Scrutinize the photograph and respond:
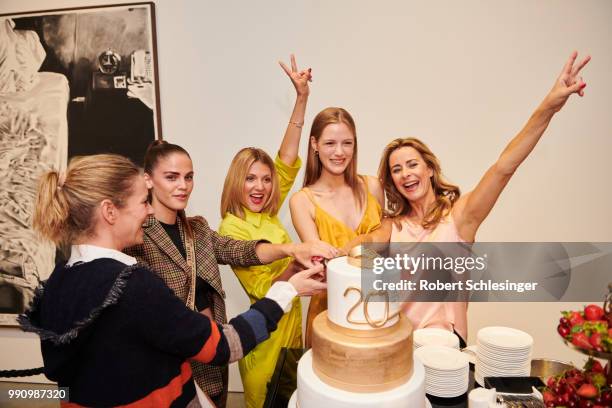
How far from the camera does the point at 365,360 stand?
118 cm

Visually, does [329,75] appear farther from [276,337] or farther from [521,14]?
[276,337]

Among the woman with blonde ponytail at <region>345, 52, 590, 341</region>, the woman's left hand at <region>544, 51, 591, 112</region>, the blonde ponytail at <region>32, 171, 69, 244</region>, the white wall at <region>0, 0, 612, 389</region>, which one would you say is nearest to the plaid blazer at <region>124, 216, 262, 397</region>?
the blonde ponytail at <region>32, 171, 69, 244</region>

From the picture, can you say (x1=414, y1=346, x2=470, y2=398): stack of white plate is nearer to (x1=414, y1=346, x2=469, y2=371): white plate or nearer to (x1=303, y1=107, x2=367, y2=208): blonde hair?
(x1=414, y1=346, x2=469, y2=371): white plate

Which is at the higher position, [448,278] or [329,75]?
[329,75]

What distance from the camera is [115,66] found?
3062 mm

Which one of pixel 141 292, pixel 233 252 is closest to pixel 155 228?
pixel 233 252

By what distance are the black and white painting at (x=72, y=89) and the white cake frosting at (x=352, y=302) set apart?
2.36 metres

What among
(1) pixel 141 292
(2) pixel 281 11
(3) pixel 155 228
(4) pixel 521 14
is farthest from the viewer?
(2) pixel 281 11

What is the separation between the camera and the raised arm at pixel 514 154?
177 centimetres

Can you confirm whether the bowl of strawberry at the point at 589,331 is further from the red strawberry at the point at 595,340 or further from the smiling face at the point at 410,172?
the smiling face at the point at 410,172

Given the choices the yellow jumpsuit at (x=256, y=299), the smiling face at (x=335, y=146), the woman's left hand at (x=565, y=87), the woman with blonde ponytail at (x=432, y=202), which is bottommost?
the yellow jumpsuit at (x=256, y=299)

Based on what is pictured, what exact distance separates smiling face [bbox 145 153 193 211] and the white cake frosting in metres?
1.00

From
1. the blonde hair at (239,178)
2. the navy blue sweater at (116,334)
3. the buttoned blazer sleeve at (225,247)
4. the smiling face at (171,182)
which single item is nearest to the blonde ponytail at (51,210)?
the navy blue sweater at (116,334)

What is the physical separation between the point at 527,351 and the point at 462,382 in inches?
11.8
